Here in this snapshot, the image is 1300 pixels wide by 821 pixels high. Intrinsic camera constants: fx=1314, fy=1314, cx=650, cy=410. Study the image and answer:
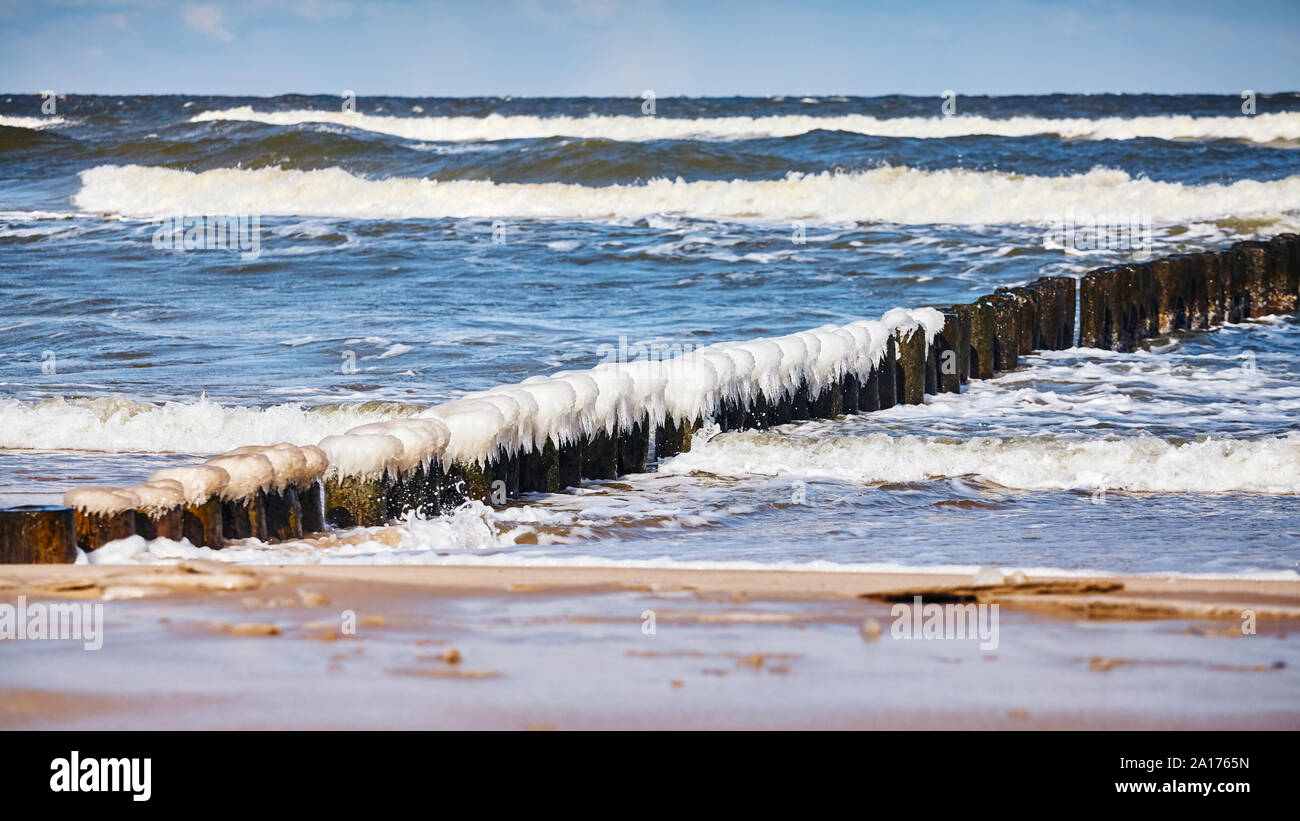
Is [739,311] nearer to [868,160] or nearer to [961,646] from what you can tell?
[961,646]

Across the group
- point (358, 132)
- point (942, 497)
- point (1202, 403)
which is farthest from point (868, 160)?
point (942, 497)

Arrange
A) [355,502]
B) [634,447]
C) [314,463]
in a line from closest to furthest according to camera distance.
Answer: [314,463] < [355,502] < [634,447]

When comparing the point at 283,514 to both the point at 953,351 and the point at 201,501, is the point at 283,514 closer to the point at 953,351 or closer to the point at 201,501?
the point at 201,501

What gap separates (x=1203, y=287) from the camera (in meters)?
11.9

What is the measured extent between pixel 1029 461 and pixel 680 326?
491 centimetres

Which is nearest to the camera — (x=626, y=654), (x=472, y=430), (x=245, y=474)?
(x=626, y=654)

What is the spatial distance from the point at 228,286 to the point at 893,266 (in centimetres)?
739

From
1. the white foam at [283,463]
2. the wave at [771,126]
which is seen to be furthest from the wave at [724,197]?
the white foam at [283,463]

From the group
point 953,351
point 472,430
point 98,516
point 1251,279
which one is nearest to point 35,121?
point 1251,279

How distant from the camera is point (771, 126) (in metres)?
45.6

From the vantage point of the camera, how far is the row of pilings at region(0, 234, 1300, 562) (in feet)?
14.1

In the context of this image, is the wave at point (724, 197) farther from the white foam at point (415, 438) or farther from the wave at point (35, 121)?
the wave at point (35, 121)

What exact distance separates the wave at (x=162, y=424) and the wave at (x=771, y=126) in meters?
32.6

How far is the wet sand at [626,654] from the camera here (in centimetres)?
274
